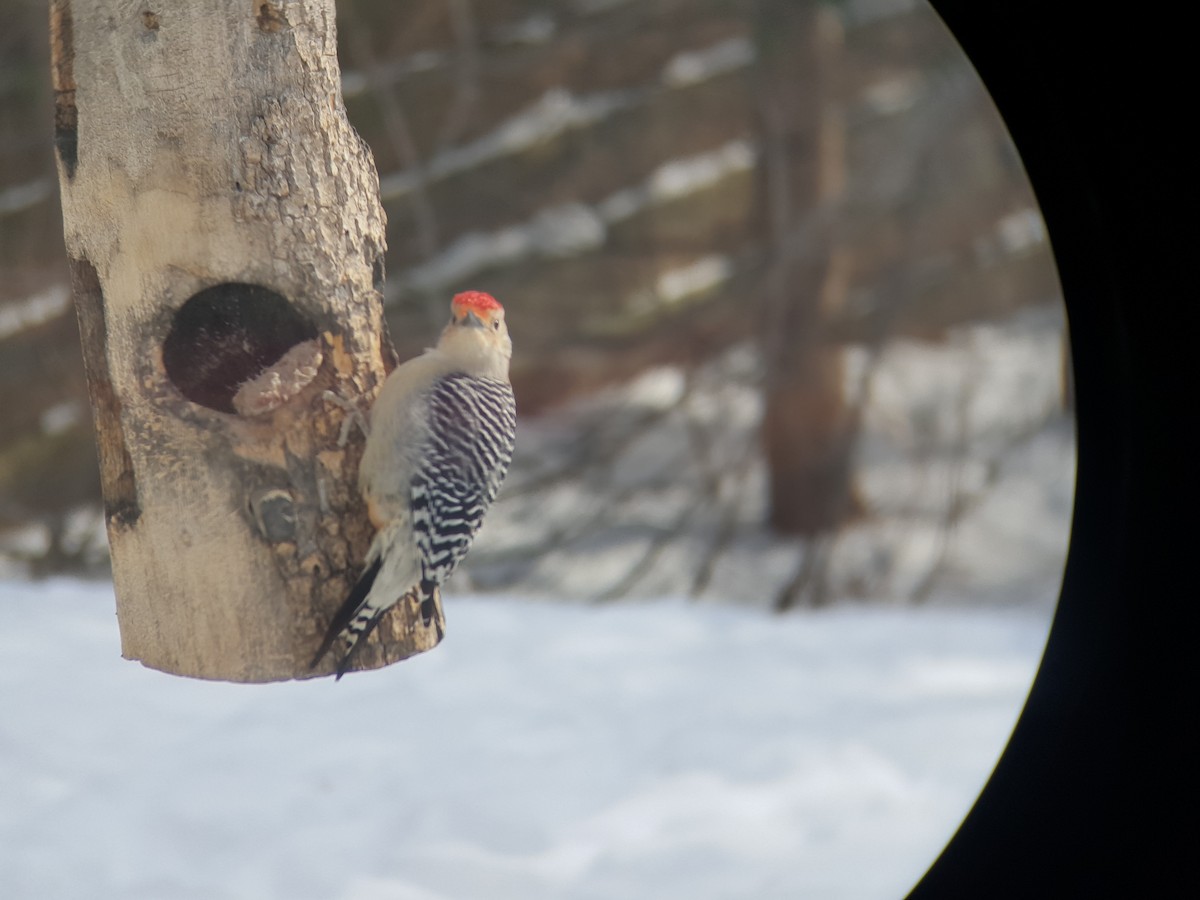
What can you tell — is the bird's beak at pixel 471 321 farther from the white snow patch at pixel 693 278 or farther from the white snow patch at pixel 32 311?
the white snow patch at pixel 693 278

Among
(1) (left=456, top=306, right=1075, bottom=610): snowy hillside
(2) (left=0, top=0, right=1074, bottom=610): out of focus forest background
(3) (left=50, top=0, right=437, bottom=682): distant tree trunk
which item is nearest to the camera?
(3) (left=50, top=0, right=437, bottom=682): distant tree trunk

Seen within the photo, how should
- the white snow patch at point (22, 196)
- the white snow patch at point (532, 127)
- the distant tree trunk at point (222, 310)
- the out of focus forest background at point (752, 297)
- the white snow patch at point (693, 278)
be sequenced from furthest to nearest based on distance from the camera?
1. the white snow patch at point (693, 278)
2. the out of focus forest background at point (752, 297)
3. the white snow patch at point (532, 127)
4. the white snow patch at point (22, 196)
5. the distant tree trunk at point (222, 310)

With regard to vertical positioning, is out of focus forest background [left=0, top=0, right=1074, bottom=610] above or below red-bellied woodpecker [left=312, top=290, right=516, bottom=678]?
above

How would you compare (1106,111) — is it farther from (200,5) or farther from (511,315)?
(511,315)

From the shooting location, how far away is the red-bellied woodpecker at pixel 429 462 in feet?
2.01

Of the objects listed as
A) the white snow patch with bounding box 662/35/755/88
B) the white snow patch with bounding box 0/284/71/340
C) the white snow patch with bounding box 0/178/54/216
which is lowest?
the white snow patch with bounding box 0/284/71/340

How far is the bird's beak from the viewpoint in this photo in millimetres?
633

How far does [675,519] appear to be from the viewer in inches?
69.4

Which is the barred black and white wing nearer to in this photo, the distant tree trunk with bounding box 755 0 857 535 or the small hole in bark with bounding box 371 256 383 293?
the small hole in bark with bounding box 371 256 383 293

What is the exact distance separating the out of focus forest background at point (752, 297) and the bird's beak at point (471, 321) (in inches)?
21.2

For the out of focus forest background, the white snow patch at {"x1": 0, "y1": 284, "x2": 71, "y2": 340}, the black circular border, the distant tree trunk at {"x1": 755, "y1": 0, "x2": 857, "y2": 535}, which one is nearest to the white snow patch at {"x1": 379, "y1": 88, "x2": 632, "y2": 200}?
the out of focus forest background

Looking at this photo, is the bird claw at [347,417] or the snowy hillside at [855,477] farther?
the snowy hillside at [855,477]

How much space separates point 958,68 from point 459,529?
119 centimetres

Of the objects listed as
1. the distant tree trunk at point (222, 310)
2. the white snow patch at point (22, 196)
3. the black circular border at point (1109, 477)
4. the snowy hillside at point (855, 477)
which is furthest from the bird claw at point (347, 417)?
the snowy hillside at point (855, 477)
